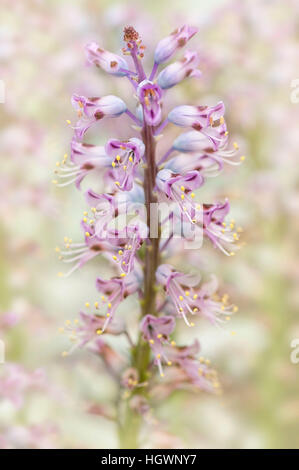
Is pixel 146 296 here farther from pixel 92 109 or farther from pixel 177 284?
pixel 92 109

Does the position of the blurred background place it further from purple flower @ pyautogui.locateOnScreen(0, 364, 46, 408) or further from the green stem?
the green stem

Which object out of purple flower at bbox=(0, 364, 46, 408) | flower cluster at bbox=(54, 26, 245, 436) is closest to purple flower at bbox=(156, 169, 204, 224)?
flower cluster at bbox=(54, 26, 245, 436)

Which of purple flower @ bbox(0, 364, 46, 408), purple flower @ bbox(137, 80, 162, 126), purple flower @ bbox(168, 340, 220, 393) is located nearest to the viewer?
purple flower @ bbox(137, 80, 162, 126)

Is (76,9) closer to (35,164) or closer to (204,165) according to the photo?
(35,164)

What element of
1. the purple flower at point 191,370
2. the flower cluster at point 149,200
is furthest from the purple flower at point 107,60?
the purple flower at point 191,370

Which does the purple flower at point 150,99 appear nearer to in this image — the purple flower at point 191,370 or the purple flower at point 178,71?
the purple flower at point 178,71

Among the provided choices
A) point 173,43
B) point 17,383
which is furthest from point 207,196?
point 173,43

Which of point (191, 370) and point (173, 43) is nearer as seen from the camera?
point (173, 43)
